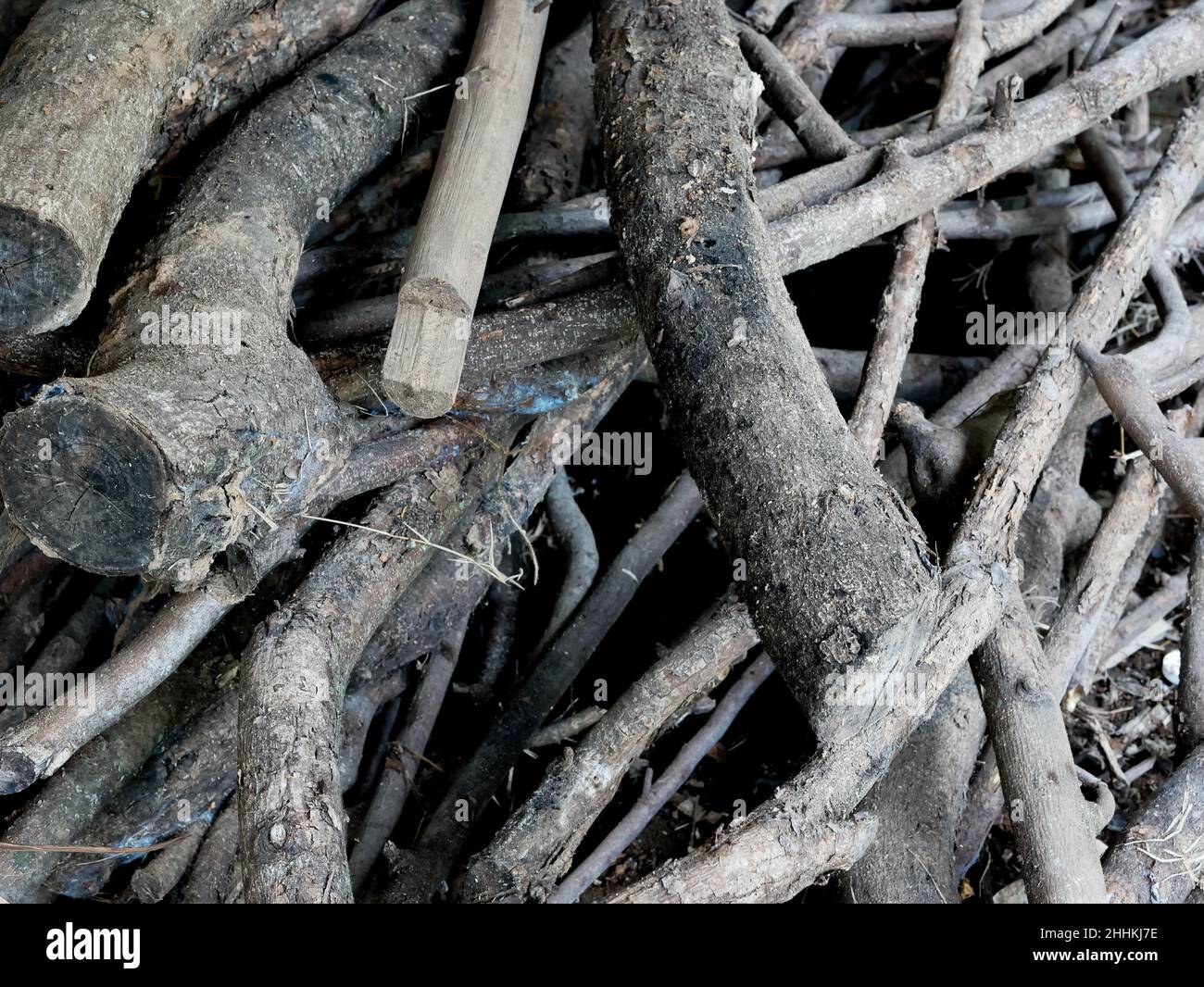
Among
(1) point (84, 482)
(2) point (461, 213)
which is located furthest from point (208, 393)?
(2) point (461, 213)

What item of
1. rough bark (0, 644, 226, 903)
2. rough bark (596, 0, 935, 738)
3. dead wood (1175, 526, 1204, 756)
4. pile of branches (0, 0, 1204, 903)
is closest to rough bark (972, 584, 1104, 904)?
pile of branches (0, 0, 1204, 903)

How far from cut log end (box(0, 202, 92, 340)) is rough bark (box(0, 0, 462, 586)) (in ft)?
0.55

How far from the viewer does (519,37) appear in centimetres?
363

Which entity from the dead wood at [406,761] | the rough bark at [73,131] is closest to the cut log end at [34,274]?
the rough bark at [73,131]

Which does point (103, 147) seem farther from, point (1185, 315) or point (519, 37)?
point (1185, 315)

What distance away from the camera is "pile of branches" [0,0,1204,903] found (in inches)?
99.1

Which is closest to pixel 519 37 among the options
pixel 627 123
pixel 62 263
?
pixel 627 123

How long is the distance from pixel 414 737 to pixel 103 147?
1947 millimetres

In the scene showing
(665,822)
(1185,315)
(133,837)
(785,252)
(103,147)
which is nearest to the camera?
(103,147)

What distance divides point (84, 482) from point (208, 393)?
32 cm

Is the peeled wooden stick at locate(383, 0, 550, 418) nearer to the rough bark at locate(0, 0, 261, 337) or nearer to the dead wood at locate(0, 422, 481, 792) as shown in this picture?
the dead wood at locate(0, 422, 481, 792)

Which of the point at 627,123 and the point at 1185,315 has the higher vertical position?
the point at 627,123

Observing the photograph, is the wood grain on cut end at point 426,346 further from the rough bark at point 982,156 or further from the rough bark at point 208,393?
the rough bark at point 982,156
